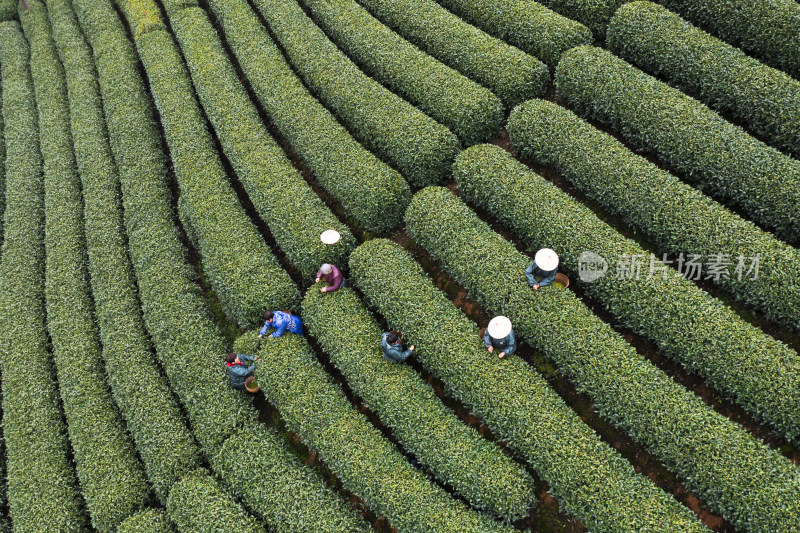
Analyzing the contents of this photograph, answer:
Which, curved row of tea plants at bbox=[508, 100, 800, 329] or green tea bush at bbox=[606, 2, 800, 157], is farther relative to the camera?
green tea bush at bbox=[606, 2, 800, 157]

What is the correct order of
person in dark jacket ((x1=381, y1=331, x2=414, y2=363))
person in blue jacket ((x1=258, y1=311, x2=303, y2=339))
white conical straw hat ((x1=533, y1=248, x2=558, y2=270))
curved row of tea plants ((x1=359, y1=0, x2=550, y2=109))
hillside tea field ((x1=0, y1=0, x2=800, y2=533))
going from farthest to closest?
curved row of tea plants ((x1=359, y1=0, x2=550, y2=109))
person in blue jacket ((x1=258, y1=311, x2=303, y2=339))
person in dark jacket ((x1=381, y1=331, x2=414, y2=363))
white conical straw hat ((x1=533, y1=248, x2=558, y2=270))
hillside tea field ((x1=0, y1=0, x2=800, y2=533))

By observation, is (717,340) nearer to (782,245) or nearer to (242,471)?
(782,245)

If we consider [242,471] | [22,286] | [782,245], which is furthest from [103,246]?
[782,245]

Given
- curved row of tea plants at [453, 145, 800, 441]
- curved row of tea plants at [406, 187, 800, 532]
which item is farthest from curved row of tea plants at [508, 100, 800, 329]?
curved row of tea plants at [406, 187, 800, 532]

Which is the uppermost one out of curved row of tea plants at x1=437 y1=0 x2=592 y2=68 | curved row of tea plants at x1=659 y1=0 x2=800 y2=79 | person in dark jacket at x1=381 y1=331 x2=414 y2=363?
curved row of tea plants at x1=659 y1=0 x2=800 y2=79

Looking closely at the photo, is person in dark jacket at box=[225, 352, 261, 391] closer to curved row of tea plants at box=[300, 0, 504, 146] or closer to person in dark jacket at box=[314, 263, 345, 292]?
person in dark jacket at box=[314, 263, 345, 292]
